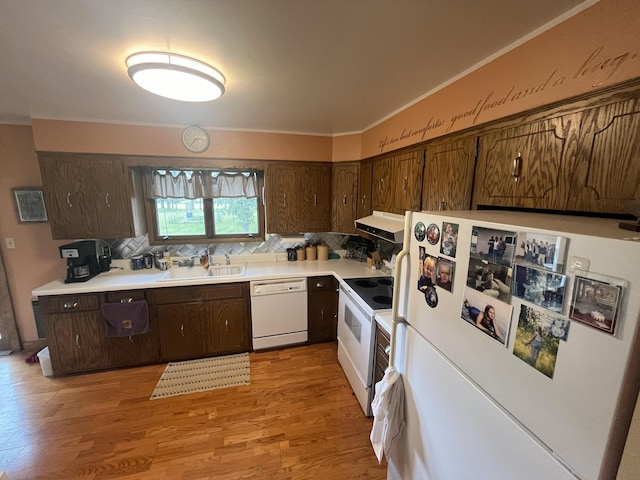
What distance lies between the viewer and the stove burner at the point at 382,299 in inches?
79.7

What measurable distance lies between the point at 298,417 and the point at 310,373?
508 millimetres

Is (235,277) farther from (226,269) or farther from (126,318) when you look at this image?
(126,318)

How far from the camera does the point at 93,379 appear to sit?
2.46m

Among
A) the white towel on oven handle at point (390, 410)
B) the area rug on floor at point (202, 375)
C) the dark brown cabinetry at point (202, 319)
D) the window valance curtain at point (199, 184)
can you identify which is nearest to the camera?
the white towel on oven handle at point (390, 410)

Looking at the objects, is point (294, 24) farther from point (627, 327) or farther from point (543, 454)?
point (543, 454)

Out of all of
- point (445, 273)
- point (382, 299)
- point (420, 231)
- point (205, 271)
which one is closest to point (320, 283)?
point (382, 299)

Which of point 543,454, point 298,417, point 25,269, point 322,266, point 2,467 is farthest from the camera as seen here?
point 322,266

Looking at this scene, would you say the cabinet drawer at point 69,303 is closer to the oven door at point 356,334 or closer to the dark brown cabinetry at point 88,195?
the dark brown cabinetry at point 88,195

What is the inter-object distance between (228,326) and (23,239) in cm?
234

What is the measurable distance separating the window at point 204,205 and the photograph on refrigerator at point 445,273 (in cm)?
Answer: 252

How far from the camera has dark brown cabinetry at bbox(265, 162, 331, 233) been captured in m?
2.98

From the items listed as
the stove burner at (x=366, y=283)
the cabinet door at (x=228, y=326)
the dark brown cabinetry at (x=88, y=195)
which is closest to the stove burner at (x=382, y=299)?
the stove burner at (x=366, y=283)

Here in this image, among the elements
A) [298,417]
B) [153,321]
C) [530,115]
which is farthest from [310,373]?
[530,115]

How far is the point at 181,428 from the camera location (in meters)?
1.97
